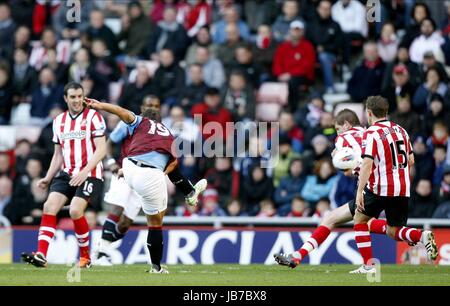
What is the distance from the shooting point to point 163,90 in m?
20.7

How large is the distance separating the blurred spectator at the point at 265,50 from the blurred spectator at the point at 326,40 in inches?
28.1

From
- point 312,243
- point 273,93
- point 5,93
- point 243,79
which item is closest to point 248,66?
point 243,79

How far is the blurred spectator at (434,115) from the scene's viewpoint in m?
19.1

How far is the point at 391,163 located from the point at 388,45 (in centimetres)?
774

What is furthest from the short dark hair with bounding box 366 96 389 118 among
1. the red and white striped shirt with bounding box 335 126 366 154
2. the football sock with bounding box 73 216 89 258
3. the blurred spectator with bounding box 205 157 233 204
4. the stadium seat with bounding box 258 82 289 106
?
the stadium seat with bounding box 258 82 289 106

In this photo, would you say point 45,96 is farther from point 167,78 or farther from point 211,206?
point 211,206

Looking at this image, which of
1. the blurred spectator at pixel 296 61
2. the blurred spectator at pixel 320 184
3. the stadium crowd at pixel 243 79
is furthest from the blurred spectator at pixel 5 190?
the blurred spectator at pixel 296 61

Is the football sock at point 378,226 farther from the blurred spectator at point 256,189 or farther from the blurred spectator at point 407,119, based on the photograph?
the blurred spectator at point 407,119

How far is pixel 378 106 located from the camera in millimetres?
12930

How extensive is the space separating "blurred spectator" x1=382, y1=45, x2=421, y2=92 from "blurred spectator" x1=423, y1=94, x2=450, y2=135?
26.1 inches

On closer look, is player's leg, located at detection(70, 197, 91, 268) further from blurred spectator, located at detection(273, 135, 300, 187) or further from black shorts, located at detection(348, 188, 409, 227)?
blurred spectator, located at detection(273, 135, 300, 187)
